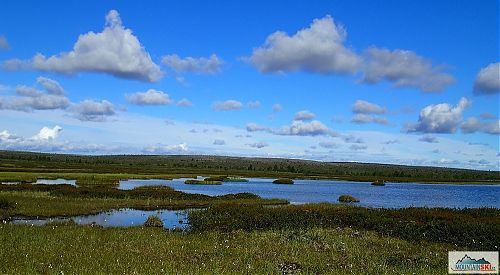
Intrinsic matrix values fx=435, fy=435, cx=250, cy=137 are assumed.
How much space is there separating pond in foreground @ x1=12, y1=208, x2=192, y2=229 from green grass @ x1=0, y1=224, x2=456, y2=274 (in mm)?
6084

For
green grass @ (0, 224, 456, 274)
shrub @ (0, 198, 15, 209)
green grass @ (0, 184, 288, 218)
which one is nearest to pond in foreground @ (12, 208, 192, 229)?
green grass @ (0, 184, 288, 218)

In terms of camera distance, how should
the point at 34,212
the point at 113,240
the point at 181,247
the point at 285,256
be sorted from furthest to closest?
the point at 34,212 < the point at 113,240 < the point at 181,247 < the point at 285,256

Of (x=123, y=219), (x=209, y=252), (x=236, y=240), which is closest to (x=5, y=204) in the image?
(x=123, y=219)

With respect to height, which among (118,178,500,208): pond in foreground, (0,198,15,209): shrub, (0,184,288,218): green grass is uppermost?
(0,198,15,209): shrub

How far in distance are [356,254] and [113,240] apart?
11626 millimetres

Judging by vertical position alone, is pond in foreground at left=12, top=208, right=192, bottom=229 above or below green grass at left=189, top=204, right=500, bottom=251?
below

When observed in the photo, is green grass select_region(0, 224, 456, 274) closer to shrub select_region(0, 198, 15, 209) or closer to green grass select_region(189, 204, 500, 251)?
green grass select_region(189, 204, 500, 251)

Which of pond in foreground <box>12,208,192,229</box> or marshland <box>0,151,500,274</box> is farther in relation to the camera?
pond in foreground <box>12,208,192,229</box>

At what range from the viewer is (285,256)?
61.0 feet

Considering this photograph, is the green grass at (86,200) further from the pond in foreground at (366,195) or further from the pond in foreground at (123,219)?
the pond in foreground at (366,195)

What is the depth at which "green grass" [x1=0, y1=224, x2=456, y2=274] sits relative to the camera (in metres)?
15.2

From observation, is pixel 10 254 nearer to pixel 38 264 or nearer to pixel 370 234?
pixel 38 264

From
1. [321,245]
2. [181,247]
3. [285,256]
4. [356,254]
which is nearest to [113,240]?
[181,247]

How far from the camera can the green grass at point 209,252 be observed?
15.2 m
